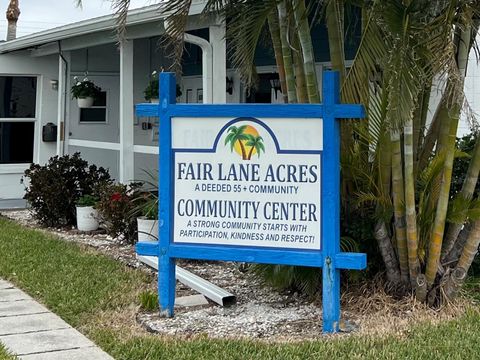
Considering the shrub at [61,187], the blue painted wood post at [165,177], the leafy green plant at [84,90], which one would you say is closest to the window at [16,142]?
the leafy green plant at [84,90]

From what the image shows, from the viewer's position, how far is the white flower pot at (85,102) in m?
13.0

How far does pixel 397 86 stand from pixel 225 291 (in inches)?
106

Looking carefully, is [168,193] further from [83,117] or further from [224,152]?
[83,117]

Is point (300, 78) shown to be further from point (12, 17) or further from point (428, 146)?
point (12, 17)

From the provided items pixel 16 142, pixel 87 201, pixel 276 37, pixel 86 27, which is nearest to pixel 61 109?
pixel 16 142

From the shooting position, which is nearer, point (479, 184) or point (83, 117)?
point (479, 184)

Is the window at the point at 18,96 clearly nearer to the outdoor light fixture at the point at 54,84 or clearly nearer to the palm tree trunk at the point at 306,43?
the outdoor light fixture at the point at 54,84

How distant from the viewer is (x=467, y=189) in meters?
6.02

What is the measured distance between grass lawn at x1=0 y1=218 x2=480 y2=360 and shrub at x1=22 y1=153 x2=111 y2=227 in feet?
9.61

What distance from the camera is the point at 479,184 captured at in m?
6.59

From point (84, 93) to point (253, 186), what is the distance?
7922mm

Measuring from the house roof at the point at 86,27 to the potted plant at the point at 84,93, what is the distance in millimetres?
903

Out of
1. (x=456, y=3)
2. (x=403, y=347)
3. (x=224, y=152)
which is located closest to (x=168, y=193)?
(x=224, y=152)

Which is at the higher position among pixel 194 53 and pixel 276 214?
pixel 194 53
